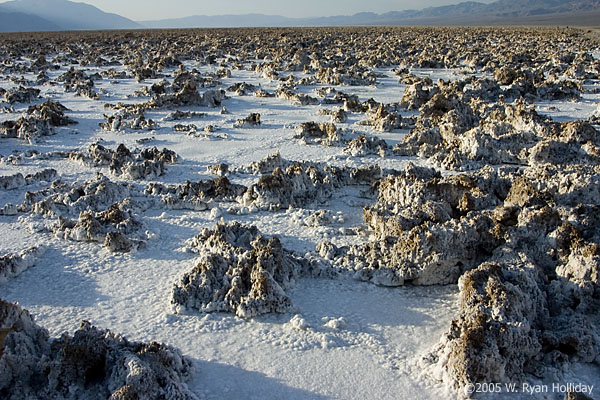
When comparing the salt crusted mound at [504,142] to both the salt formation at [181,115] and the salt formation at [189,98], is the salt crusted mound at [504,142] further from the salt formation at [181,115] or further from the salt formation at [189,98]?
the salt formation at [189,98]

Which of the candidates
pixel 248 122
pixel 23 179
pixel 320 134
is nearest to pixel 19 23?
pixel 248 122

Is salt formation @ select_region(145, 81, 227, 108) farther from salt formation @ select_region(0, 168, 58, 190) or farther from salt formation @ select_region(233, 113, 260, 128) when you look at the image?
salt formation @ select_region(0, 168, 58, 190)

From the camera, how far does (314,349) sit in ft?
12.1

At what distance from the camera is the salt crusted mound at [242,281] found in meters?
→ 4.10

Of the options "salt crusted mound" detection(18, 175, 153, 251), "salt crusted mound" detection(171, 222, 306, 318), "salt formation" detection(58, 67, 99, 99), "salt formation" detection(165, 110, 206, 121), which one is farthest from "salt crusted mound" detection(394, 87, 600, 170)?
"salt formation" detection(58, 67, 99, 99)

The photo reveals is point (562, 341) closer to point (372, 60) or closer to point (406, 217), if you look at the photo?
point (406, 217)

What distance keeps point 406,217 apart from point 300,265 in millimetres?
1224

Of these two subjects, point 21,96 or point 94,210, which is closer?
point 94,210

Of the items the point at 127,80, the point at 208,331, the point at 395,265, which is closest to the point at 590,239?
the point at 395,265

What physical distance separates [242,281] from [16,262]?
2377 mm

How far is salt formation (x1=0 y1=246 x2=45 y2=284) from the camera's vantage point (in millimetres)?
4680

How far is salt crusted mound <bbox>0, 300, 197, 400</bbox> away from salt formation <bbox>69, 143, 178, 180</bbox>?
4214 millimetres

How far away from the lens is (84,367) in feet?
10.1

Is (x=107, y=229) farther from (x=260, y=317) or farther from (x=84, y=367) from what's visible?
(x=84, y=367)
